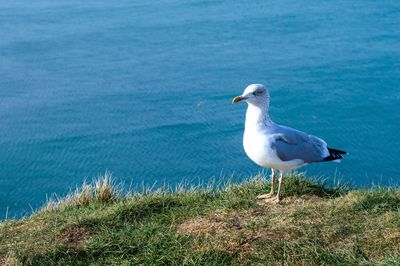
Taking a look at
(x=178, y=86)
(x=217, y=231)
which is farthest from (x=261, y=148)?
(x=178, y=86)

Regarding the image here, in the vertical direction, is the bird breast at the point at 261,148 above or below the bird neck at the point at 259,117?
below

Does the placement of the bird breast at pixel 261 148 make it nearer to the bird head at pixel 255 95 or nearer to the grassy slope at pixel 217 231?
the bird head at pixel 255 95

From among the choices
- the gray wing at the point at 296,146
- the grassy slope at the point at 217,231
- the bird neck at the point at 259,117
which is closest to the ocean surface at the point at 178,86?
the gray wing at the point at 296,146

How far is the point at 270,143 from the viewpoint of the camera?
533cm

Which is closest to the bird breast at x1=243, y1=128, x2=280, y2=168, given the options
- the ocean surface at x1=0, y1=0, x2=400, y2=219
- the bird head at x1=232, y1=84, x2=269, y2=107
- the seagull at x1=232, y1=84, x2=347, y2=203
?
the seagull at x1=232, y1=84, x2=347, y2=203

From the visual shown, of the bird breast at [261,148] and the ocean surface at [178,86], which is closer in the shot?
the bird breast at [261,148]

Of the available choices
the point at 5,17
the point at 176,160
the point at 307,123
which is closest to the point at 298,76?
the point at 307,123

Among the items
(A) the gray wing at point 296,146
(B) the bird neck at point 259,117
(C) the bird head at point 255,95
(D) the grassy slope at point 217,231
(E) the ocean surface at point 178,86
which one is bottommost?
(E) the ocean surface at point 178,86

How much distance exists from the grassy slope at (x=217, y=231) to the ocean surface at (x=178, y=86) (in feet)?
13.8

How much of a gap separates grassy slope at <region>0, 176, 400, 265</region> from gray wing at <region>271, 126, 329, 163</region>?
340 mm

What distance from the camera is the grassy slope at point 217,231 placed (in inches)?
169

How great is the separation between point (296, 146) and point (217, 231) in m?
1.31

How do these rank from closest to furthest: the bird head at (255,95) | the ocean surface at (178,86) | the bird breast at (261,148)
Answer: the bird breast at (261,148) → the bird head at (255,95) → the ocean surface at (178,86)

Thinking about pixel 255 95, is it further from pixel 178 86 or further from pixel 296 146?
pixel 178 86
